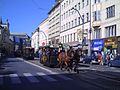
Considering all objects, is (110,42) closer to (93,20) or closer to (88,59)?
(88,59)

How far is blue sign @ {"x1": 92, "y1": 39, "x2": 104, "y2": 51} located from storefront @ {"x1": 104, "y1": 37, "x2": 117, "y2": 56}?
1.13 m

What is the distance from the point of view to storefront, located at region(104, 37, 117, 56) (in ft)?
161

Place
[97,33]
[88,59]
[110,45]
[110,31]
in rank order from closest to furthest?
[88,59] < [110,45] < [110,31] < [97,33]

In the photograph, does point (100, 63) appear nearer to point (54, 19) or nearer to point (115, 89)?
point (115, 89)

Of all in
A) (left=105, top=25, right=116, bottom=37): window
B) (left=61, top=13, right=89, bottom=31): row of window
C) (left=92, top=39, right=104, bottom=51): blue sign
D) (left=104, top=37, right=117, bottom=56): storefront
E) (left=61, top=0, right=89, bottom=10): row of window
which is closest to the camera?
(left=104, top=37, right=117, bottom=56): storefront

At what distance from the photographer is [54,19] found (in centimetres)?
10250

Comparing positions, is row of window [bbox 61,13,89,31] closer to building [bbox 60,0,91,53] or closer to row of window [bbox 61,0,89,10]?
building [bbox 60,0,91,53]

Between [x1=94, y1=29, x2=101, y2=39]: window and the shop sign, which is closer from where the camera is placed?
the shop sign

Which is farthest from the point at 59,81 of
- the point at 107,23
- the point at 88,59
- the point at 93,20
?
the point at 93,20

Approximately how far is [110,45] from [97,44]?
515 centimetres

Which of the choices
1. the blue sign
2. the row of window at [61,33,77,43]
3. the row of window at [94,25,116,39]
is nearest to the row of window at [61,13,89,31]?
the row of window at [61,33,77,43]

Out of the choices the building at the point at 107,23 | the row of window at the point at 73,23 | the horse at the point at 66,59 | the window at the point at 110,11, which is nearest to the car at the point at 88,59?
the building at the point at 107,23

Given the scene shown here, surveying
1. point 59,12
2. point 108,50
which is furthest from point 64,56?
point 59,12

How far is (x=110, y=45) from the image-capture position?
5062cm
